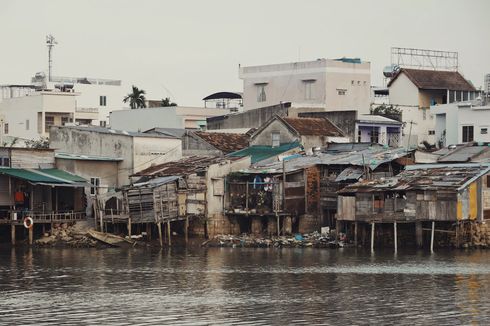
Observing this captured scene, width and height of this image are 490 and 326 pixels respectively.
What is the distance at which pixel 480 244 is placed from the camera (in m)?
54.4

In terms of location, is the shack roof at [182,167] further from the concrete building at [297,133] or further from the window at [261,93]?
the window at [261,93]

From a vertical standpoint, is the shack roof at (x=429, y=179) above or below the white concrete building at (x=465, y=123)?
below

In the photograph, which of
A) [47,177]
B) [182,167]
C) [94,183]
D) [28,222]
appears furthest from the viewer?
[94,183]

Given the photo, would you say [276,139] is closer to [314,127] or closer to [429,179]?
[314,127]

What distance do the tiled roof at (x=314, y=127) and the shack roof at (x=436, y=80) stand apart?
503 inches

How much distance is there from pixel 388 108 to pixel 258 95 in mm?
11547

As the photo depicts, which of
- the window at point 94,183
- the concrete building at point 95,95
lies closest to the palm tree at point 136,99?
the concrete building at point 95,95

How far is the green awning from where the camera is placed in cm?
5756

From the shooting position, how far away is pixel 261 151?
220 feet

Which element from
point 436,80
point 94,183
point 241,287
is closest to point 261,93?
point 436,80

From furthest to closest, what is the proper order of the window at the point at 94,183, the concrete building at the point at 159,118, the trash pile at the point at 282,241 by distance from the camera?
the concrete building at the point at 159,118, the window at the point at 94,183, the trash pile at the point at 282,241

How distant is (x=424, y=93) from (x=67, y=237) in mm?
32938

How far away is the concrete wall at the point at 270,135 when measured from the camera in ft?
221

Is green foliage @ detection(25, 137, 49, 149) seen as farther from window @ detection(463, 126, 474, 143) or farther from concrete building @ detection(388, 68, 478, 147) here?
window @ detection(463, 126, 474, 143)
